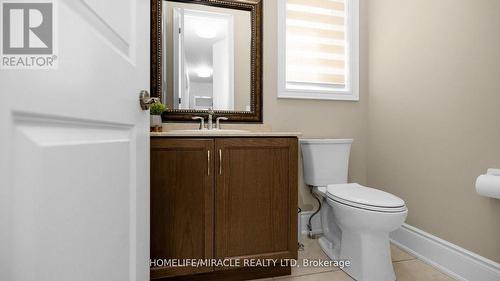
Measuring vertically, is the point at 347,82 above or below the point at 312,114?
above

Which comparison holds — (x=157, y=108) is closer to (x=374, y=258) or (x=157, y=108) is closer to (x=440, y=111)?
(x=374, y=258)

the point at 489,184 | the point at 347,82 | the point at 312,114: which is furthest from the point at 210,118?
the point at 489,184

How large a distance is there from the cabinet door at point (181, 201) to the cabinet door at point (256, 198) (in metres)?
0.06

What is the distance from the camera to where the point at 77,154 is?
1.48 feet

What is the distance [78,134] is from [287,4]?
2.07 m

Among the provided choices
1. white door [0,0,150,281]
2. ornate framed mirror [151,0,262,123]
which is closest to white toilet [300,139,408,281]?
ornate framed mirror [151,0,262,123]

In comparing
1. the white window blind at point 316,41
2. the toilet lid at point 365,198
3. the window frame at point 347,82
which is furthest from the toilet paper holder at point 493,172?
the white window blind at point 316,41

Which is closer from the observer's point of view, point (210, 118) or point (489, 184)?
point (489, 184)

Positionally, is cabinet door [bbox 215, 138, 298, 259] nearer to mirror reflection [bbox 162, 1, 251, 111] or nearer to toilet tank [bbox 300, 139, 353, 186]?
toilet tank [bbox 300, 139, 353, 186]

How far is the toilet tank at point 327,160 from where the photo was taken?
1.92 m

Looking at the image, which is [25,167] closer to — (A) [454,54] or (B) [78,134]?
(B) [78,134]

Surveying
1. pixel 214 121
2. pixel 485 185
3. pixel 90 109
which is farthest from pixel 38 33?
pixel 485 185

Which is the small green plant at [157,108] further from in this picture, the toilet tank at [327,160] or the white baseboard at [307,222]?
the white baseboard at [307,222]

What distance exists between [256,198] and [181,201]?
408 millimetres
